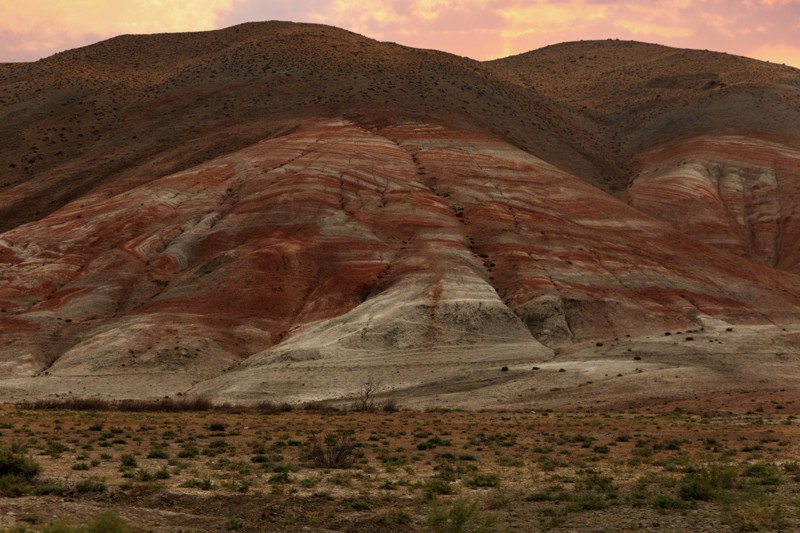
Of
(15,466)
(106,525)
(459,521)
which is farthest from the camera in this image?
(15,466)

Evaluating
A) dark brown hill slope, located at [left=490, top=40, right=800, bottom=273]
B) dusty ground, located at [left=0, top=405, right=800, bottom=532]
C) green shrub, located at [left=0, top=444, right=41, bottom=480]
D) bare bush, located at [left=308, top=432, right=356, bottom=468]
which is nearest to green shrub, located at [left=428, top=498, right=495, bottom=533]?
dusty ground, located at [left=0, top=405, right=800, bottom=532]

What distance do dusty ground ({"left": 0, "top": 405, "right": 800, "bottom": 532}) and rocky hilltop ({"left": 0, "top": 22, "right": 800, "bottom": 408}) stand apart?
14.7 metres

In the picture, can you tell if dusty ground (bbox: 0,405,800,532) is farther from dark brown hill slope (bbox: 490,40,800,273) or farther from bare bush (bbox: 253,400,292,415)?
dark brown hill slope (bbox: 490,40,800,273)

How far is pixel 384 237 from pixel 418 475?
176 feet

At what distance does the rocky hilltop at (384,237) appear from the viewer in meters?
62.6

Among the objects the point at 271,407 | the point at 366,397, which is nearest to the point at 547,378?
the point at 366,397

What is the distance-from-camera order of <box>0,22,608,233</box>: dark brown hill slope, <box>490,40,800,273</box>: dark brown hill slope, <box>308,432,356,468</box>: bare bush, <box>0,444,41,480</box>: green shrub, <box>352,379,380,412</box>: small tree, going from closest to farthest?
<box>0,444,41,480</box>: green shrub
<box>308,432,356,468</box>: bare bush
<box>352,379,380,412</box>: small tree
<box>490,40,800,273</box>: dark brown hill slope
<box>0,22,608,233</box>: dark brown hill slope

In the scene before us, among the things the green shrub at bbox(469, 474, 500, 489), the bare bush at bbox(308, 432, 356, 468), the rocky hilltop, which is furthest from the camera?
the rocky hilltop

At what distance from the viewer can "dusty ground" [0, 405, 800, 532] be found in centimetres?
2238

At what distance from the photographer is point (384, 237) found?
8194cm

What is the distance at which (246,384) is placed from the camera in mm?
59812

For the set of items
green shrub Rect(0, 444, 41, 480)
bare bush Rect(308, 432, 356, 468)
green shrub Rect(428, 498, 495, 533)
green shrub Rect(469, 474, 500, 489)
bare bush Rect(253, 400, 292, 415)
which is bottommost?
bare bush Rect(253, 400, 292, 415)

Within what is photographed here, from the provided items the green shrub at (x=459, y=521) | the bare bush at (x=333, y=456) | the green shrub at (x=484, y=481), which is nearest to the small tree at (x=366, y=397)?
the bare bush at (x=333, y=456)

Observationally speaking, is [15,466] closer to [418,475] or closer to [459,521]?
[418,475]
